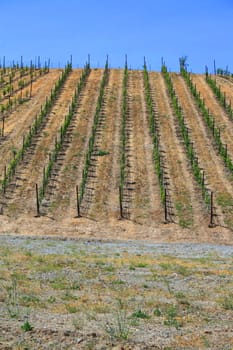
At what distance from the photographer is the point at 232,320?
43.1 feet

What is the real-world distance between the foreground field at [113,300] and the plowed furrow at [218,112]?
2597 centimetres

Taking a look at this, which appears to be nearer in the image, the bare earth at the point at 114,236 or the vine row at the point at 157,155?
the bare earth at the point at 114,236

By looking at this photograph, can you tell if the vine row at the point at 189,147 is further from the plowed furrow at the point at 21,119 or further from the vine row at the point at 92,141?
the plowed furrow at the point at 21,119

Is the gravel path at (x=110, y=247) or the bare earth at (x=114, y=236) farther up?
the bare earth at (x=114, y=236)

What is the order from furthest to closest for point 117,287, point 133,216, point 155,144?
1. point 155,144
2. point 133,216
3. point 117,287

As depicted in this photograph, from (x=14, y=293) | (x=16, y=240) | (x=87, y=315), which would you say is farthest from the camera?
(x=16, y=240)

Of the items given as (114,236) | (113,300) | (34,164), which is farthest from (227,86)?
(113,300)

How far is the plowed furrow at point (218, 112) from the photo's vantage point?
49.1 metres

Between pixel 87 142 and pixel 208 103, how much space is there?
681 inches

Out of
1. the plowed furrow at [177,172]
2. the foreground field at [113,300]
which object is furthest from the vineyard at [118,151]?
the foreground field at [113,300]

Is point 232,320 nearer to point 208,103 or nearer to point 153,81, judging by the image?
point 208,103

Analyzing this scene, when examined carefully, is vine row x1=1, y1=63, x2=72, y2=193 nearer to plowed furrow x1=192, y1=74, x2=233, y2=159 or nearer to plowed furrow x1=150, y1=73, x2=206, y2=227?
plowed furrow x1=150, y1=73, x2=206, y2=227

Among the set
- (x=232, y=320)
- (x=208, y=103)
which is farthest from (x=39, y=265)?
(x=208, y=103)

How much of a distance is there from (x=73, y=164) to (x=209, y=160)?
1091 centimetres
